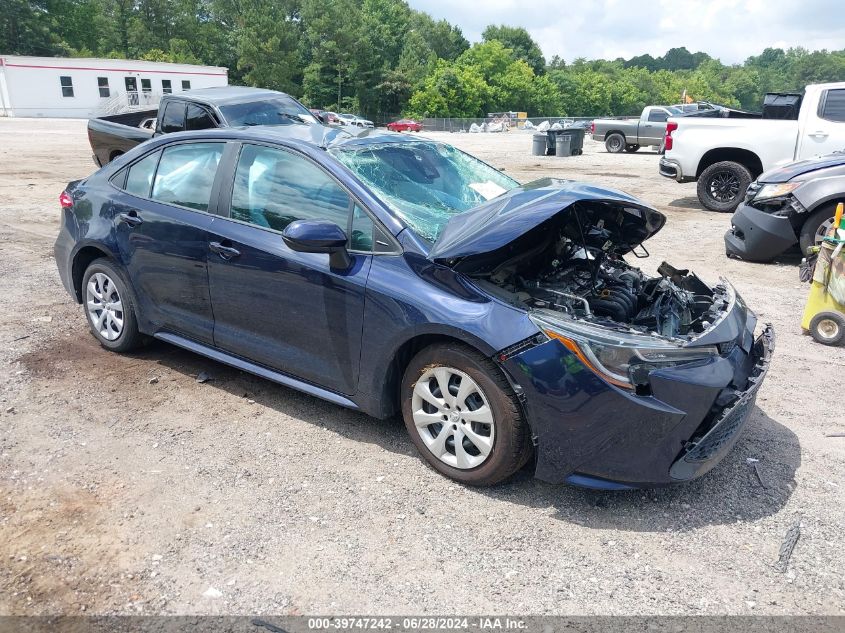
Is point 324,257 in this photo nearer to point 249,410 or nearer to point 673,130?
point 249,410

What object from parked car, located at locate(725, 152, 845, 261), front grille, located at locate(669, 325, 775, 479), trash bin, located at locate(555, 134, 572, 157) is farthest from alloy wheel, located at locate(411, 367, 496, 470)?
trash bin, located at locate(555, 134, 572, 157)

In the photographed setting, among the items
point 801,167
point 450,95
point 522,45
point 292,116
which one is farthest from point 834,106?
point 522,45

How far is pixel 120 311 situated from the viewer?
15.8ft

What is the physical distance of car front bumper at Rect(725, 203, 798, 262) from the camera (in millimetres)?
7574

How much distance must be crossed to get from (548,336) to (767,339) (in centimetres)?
158

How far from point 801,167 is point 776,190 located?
17.3 inches

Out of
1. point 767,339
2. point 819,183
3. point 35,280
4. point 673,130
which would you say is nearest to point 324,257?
point 767,339

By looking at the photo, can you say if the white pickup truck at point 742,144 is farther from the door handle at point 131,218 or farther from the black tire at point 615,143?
the black tire at point 615,143

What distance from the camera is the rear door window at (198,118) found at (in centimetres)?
973

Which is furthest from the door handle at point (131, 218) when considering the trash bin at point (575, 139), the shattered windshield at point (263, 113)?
the trash bin at point (575, 139)

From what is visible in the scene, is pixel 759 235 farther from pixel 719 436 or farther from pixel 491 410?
pixel 491 410

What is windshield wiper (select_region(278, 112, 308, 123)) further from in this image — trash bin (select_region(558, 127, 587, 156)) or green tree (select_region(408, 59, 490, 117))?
green tree (select_region(408, 59, 490, 117))

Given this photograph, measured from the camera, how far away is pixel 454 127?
61.9 meters

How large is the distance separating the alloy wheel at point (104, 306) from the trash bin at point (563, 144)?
21.2 m
